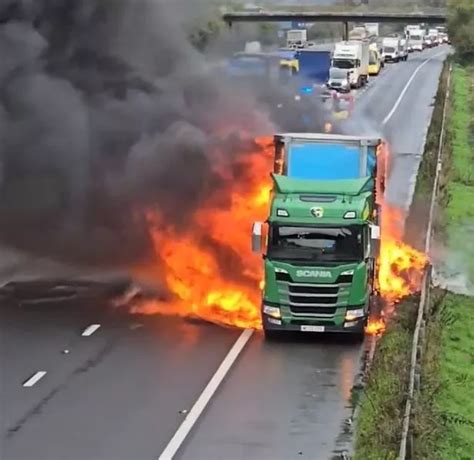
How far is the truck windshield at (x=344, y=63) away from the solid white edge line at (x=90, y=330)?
2121 inches

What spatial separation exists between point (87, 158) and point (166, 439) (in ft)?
37.5

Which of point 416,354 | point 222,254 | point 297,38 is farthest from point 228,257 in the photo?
point 297,38

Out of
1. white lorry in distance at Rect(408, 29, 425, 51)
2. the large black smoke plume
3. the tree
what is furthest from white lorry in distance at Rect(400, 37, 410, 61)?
the large black smoke plume

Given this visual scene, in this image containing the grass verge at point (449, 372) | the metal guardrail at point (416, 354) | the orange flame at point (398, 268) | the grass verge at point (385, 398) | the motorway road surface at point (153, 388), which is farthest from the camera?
the orange flame at point (398, 268)

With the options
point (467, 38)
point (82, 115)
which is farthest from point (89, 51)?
point (467, 38)

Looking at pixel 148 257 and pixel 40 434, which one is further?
pixel 148 257

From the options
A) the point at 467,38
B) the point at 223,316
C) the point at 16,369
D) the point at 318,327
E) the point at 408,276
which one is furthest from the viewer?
the point at 467,38

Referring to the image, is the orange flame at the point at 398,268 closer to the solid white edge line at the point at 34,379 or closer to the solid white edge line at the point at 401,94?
the solid white edge line at the point at 34,379

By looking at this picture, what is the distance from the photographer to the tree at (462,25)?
74.7m

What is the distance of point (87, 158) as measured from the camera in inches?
1010

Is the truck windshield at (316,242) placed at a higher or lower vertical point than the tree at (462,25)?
higher

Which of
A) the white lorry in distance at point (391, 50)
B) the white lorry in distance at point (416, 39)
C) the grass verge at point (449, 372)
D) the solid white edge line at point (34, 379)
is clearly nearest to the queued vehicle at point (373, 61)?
the white lorry in distance at point (391, 50)

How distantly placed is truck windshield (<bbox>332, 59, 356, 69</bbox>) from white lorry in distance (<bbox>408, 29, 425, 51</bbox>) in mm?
53040

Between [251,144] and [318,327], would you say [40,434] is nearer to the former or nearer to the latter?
[318,327]
